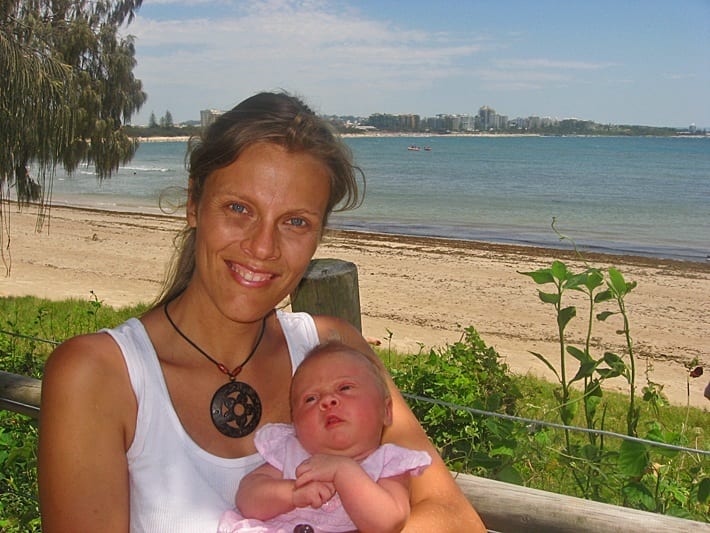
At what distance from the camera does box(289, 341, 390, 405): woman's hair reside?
1.80 meters

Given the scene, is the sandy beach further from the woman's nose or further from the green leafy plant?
the woman's nose

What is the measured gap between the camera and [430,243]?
60.2ft

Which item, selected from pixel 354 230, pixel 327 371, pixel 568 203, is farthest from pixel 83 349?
pixel 568 203

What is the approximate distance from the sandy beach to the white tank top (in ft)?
18.9

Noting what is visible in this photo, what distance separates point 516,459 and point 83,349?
172 cm

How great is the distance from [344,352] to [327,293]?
0.91 meters

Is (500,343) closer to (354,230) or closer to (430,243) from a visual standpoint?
(430,243)

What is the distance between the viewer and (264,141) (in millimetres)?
1621

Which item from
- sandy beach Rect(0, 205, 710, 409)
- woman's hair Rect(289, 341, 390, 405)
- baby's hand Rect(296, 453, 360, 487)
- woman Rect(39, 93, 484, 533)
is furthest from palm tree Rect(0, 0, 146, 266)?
baby's hand Rect(296, 453, 360, 487)

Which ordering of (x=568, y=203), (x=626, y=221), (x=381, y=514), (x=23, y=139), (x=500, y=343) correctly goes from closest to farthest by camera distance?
(x=381, y=514), (x=23, y=139), (x=500, y=343), (x=626, y=221), (x=568, y=203)

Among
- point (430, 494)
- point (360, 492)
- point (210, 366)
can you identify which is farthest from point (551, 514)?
point (210, 366)

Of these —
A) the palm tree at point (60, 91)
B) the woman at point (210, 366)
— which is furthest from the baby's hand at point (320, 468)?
the palm tree at point (60, 91)

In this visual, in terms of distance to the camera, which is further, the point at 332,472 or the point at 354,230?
the point at 354,230

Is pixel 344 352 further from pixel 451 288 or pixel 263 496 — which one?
pixel 451 288
